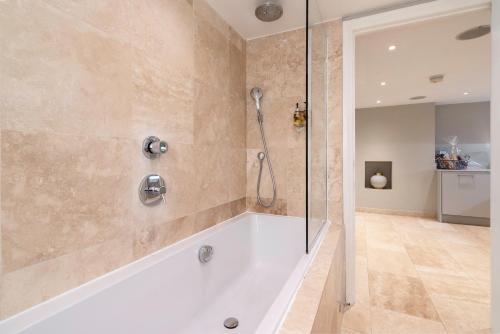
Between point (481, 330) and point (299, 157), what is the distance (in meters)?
1.67

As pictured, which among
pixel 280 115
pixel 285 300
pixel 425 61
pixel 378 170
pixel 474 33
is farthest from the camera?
pixel 378 170

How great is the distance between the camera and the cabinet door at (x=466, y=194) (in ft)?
12.3

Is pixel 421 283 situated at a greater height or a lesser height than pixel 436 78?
lesser

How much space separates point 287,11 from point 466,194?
4349mm

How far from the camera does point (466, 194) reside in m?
3.87

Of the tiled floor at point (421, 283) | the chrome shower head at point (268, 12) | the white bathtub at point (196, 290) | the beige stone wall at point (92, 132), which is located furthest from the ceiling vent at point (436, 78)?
the beige stone wall at point (92, 132)

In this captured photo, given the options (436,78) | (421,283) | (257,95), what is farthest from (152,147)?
(436,78)

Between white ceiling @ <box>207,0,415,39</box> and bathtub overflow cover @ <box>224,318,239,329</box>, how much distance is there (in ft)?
6.34

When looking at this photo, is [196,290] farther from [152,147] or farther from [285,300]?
[152,147]

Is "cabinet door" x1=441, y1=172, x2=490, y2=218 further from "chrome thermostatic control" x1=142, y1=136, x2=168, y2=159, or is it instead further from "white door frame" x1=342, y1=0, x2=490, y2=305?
"chrome thermostatic control" x1=142, y1=136, x2=168, y2=159

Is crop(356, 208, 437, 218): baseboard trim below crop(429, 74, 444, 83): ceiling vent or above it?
below

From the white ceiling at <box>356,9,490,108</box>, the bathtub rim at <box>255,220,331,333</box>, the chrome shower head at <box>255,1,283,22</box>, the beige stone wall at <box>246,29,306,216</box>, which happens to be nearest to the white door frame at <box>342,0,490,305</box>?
the white ceiling at <box>356,9,490,108</box>

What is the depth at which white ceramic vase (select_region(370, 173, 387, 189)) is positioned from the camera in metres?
4.84

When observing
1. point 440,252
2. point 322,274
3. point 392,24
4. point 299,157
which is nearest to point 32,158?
point 322,274
